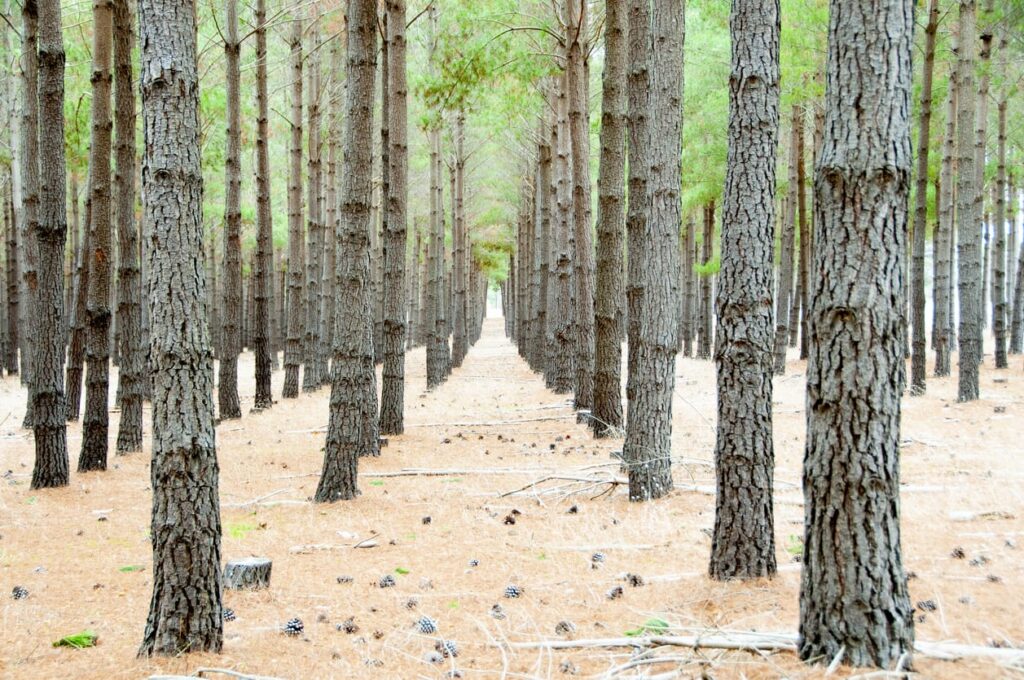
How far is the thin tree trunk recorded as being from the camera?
12.6 m

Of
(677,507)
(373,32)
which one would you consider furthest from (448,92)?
(677,507)

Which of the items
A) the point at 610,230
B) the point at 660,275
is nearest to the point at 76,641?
the point at 660,275

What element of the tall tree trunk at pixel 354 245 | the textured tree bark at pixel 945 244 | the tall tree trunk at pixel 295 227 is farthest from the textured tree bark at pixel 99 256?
the textured tree bark at pixel 945 244

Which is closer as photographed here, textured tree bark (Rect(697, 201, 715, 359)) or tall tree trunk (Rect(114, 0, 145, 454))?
tall tree trunk (Rect(114, 0, 145, 454))

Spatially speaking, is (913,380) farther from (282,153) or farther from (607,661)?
(282,153)

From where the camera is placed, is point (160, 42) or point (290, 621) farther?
point (290, 621)

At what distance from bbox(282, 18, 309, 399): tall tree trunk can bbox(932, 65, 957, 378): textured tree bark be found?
11.6 m

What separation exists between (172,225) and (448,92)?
9146 millimetres

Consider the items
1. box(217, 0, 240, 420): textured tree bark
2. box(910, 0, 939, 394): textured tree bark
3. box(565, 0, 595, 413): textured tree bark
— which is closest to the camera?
box(565, 0, 595, 413): textured tree bark

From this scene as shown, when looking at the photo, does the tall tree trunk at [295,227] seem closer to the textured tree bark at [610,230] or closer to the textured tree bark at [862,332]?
the textured tree bark at [610,230]

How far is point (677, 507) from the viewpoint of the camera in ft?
21.7

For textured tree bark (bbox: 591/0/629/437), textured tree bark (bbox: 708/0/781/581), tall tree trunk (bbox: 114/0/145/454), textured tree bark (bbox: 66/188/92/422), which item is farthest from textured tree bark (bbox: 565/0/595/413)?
textured tree bark (bbox: 708/0/781/581)

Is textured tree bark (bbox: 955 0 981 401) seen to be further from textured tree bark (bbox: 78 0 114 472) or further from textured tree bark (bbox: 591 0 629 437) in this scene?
textured tree bark (bbox: 78 0 114 472)

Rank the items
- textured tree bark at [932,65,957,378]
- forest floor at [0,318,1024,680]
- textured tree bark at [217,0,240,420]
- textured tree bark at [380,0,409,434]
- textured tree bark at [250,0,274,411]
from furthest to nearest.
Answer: textured tree bark at [932,65,957,378] < textured tree bark at [250,0,274,411] < textured tree bark at [217,0,240,420] < textured tree bark at [380,0,409,434] < forest floor at [0,318,1024,680]
